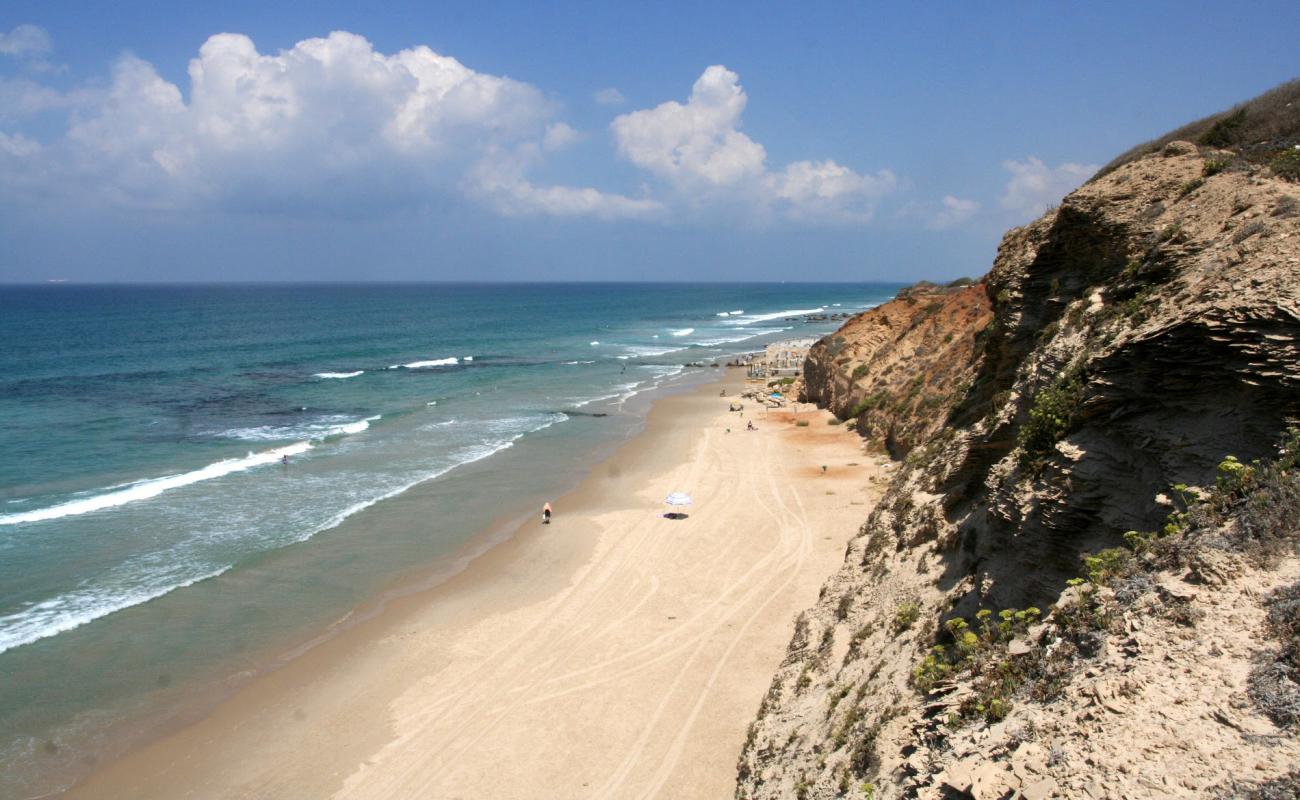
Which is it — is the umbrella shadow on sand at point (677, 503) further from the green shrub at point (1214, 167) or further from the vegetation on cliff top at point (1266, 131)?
the green shrub at point (1214, 167)

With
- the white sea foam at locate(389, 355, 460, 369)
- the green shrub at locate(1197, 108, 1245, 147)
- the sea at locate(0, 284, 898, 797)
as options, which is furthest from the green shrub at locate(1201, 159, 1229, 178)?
the white sea foam at locate(389, 355, 460, 369)

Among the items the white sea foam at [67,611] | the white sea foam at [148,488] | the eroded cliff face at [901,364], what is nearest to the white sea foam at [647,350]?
the eroded cliff face at [901,364]

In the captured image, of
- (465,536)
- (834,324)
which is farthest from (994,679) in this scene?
(834,324)

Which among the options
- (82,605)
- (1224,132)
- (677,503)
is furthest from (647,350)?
(1224,132)

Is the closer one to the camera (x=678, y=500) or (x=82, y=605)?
(x=82, y=605)

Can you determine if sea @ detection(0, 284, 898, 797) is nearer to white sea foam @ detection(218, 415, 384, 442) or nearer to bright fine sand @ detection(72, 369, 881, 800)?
white sea foam @ detection(218, 415, 384, 442)

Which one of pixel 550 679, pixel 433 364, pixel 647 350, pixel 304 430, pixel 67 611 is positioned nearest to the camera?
pixel 550 679

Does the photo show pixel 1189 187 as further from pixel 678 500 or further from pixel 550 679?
pixel 678 500
